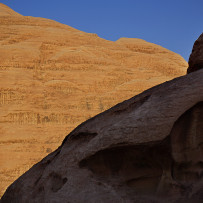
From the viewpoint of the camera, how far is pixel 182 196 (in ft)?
9.40

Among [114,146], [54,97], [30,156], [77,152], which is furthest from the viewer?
[54,97]

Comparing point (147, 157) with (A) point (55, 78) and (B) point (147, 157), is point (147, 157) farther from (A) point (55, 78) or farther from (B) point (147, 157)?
(A) point (55, 78)

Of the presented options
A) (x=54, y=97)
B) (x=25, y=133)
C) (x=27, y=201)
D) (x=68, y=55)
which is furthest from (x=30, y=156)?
(x=27, y=201)

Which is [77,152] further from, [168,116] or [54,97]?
[54,97]

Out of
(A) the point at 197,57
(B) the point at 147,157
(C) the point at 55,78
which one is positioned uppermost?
(C) the point at 55,78

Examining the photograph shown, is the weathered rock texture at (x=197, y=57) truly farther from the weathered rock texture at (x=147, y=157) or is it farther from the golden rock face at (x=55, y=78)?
the golden rock face at (x=55, y=78)

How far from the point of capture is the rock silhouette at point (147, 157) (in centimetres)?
297

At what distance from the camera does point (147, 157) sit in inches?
123

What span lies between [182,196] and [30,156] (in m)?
16.2

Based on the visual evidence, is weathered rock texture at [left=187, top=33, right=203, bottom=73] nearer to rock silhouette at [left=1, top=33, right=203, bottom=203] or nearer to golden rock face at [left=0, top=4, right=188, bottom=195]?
rock silhouette at [left=1, top=33, right=203, bottom=203]

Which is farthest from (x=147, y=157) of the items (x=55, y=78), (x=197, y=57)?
(x=55, y=78)

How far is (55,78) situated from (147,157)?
20.7 m

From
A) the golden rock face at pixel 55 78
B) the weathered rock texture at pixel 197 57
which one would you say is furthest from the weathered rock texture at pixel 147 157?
the golden rock face at pixel 55 78

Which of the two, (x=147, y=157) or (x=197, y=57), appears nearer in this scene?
(x=147, y=157)
